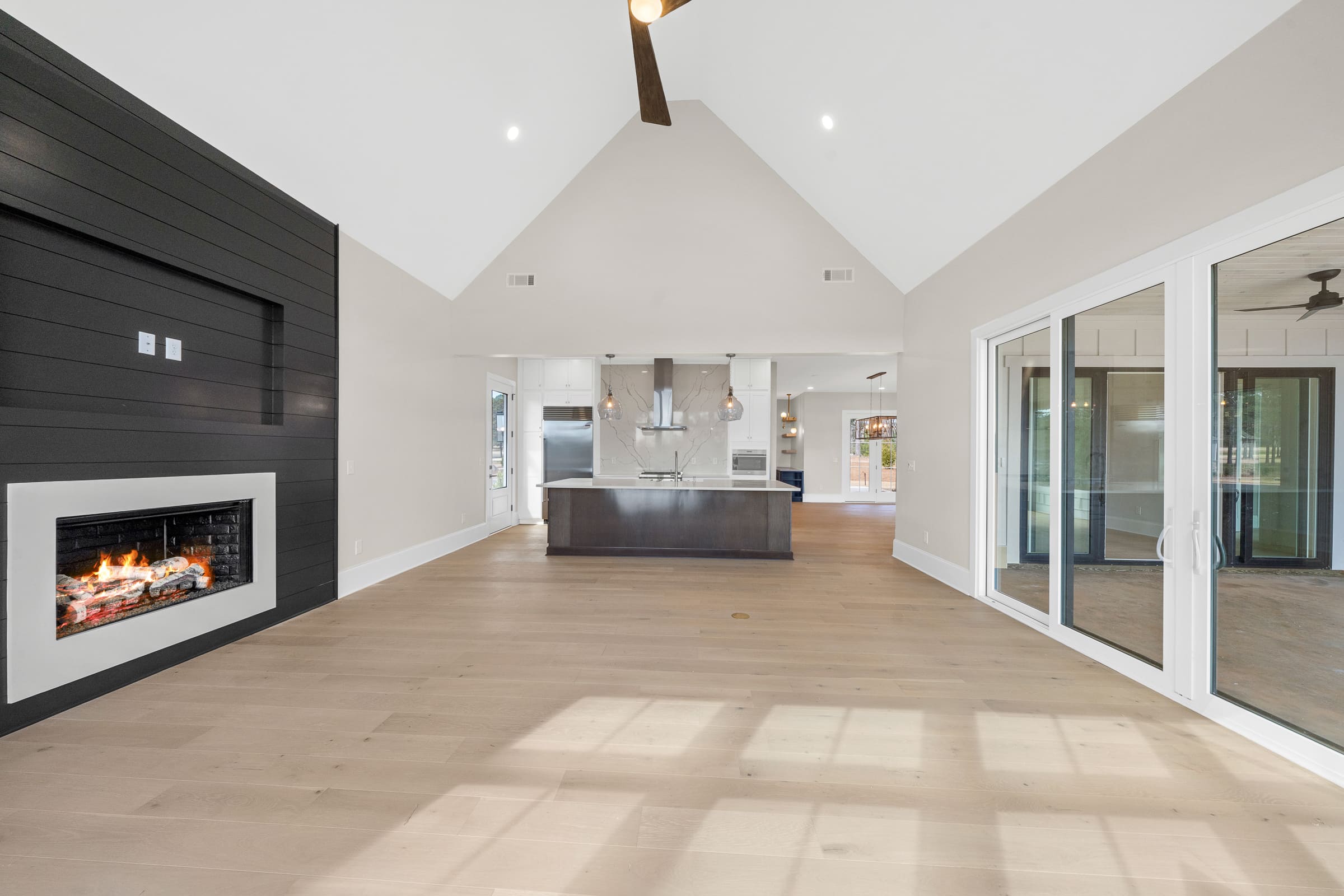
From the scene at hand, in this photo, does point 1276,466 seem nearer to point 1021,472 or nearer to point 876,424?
point 1021,472

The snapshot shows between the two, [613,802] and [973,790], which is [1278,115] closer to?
[973,790]

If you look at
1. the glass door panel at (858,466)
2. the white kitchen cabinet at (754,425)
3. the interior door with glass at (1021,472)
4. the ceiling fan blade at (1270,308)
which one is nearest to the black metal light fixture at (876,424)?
the glass door panel at (858,466)

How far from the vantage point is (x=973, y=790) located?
191cm

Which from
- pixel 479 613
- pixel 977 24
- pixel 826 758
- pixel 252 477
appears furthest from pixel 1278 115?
pixel 252 477

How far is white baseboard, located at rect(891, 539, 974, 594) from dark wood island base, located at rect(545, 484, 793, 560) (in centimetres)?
121

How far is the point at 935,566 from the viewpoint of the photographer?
16.8 ft

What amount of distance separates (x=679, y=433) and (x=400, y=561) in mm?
4618

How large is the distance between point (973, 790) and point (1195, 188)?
281cm

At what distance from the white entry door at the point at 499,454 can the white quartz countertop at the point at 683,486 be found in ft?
5.52

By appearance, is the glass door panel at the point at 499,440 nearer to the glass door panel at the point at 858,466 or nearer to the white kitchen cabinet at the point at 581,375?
the white kitchen cabinet at the point at 581,375

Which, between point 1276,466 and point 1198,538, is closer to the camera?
point 1276,466

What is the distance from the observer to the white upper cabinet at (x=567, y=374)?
334 inches

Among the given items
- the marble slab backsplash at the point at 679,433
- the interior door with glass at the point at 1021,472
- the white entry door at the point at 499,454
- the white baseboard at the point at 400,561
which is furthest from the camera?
the marble slab backsplash at the point at 679,433

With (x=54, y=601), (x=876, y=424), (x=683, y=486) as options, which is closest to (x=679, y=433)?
(x=683, y=486)
